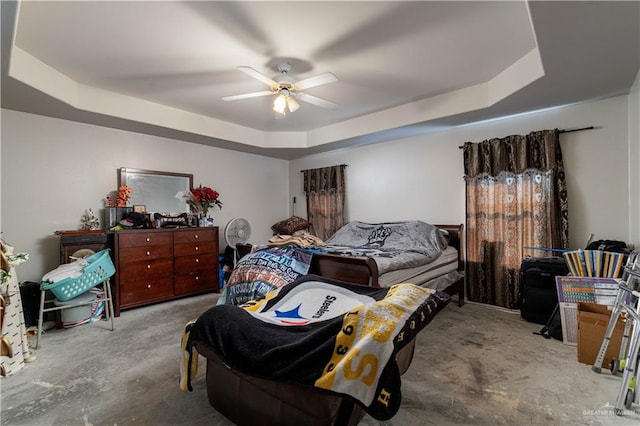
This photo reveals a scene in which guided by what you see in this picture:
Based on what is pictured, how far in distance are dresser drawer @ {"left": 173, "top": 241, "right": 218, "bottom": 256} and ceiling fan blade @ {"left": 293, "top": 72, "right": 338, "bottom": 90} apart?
2613 millimetres

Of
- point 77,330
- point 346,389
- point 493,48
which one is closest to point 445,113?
point 493,48

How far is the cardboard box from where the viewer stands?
2.14m

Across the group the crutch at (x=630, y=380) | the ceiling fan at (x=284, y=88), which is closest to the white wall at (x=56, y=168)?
the ceiling fan at (x=284, y=88)

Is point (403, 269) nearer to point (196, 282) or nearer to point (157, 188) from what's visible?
point (196, 282)

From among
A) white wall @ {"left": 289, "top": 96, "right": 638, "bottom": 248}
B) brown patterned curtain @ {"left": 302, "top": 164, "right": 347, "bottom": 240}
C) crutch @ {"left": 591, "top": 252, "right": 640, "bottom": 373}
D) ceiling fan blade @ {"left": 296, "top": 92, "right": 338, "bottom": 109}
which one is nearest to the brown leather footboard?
crutch @ {"left": 591, "top": 252, "right": 640, "bottom": 373}

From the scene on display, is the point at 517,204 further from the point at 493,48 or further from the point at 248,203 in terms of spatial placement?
the point at 248,203

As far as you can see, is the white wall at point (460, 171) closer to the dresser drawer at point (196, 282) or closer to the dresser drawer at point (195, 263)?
the dresser drawer at point (195, 263)

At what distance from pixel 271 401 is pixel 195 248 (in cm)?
310

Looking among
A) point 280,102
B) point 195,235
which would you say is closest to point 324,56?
point 280,102

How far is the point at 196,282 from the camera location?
13.4 ft

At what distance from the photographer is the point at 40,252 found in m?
3.27

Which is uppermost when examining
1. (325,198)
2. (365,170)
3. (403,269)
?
(365,170)

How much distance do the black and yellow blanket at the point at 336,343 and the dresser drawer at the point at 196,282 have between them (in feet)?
8.23

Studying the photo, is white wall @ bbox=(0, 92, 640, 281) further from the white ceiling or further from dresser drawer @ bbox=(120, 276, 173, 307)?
dresser drawer @ bbox=(120, 276, 173, 307)
